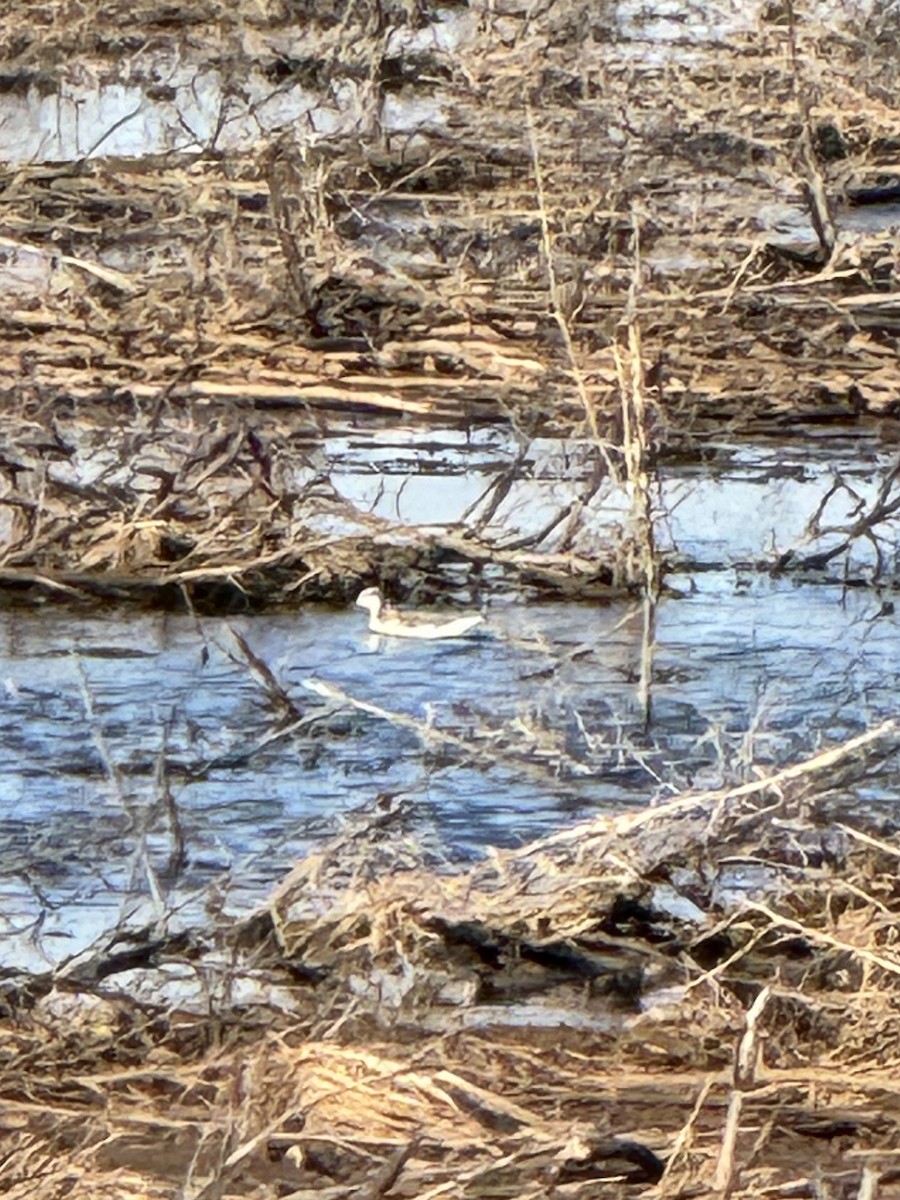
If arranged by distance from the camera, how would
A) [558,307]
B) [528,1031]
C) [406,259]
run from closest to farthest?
[528,1031], [558,307], [406,259]

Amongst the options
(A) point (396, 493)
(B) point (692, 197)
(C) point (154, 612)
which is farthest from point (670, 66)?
(C) point (154, 612)

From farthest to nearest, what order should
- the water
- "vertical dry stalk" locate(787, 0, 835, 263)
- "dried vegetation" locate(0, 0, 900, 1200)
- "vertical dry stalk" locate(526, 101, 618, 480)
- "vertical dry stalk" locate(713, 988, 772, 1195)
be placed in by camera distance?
A: "vertical dry stalk" locate(787, 0, 835, 263) → "vertical dry stalk" locate(526, 101, 618, 480) → the water → "dried vegetation" locate(0, 0, 900, 1200) → "vertical dry stalk" locate(713, 988, 772, 1195)

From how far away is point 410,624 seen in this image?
2.10 meters

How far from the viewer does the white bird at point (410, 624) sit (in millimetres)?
2098

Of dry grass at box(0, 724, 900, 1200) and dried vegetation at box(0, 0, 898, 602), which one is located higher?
dried vegetation at box(0, 0, 898, 602)

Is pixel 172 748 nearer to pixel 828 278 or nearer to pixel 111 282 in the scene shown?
pixel 111 282

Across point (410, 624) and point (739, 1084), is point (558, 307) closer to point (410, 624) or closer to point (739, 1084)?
point (410, 624)

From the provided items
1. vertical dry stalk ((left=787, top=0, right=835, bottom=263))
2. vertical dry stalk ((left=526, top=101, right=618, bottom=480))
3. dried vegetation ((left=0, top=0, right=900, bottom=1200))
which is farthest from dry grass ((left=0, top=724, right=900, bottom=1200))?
vertical dry stalk ((left=787, top=0, right=835, bottom=263))

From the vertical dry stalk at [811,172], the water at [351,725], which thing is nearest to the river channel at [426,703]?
the water at [351,725]

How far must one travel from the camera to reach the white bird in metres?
2.10

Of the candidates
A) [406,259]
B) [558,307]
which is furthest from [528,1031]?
[406,259]

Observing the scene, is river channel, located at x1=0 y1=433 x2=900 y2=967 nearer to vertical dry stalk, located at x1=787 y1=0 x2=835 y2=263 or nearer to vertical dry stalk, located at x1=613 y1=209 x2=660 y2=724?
vertical dry stalk, located at x1=613 y1=209 x2=660 y2=724

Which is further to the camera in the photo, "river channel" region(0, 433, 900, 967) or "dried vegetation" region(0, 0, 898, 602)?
"dried vegetation" region(0, 0, 898, 602)

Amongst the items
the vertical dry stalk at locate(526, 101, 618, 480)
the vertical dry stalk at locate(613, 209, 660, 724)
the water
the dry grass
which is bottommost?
the dry grass
